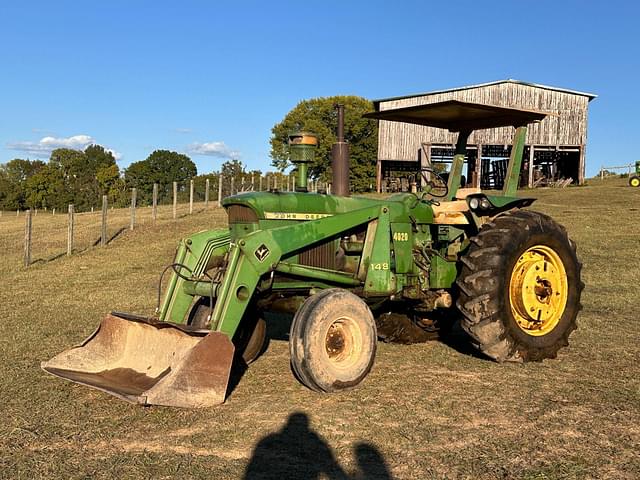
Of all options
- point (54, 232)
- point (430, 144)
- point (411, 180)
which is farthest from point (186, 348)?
point (430, 144)

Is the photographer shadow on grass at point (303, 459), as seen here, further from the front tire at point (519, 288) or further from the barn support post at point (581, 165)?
the barn support post at point (581, 165)

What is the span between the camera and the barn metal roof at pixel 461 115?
6.38 meters

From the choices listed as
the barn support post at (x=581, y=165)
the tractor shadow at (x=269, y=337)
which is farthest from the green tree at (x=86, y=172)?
the tractor shadow at (x=269, y=337)

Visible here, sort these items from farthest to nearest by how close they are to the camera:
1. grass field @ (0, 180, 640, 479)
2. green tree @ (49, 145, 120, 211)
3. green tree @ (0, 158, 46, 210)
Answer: green tree @ (49, 145, 120, 211) → green tree @ (0, 158, 46, 210) → grass field @ (0, 180, 640, 479)

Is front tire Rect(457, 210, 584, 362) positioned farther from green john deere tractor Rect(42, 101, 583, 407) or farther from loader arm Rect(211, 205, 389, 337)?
loader arm Rect(211, 205, 389, 337)

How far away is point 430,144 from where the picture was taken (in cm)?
3775

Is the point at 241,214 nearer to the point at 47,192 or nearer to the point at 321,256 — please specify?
the point at 321,256

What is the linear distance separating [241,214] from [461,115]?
2.86 metres

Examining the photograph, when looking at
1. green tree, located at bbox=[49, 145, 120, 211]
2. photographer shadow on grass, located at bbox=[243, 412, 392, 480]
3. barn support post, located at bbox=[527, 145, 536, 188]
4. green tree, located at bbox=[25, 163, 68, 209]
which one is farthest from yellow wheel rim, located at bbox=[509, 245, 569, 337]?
Answer: green tree, located at bbox=[25, 163, 68, 209]

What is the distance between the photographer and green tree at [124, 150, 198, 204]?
83.0 metres

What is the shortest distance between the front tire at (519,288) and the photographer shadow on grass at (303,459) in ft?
7.19

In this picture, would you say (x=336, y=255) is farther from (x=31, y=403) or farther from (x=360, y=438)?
(x=31, y=403)

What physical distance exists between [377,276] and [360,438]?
2.06 m

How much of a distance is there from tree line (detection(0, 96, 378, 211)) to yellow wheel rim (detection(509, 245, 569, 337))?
34.4 metres
